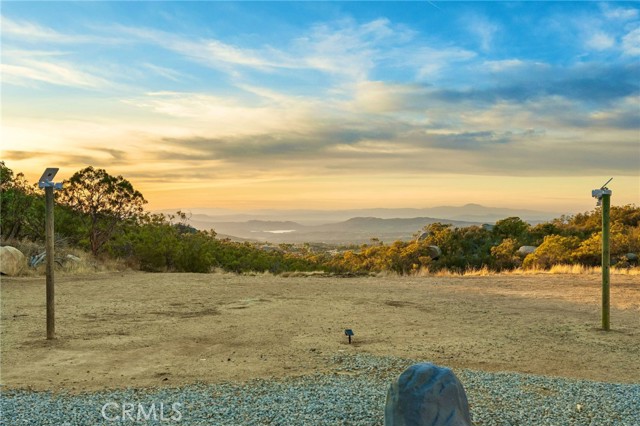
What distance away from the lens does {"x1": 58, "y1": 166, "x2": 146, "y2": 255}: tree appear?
2009 cm

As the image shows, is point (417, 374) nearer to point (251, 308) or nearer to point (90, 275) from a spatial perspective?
point (251, 308)

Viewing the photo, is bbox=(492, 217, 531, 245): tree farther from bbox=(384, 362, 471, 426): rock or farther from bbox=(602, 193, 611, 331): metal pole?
bbox=(384, 362, 471, 426): rock

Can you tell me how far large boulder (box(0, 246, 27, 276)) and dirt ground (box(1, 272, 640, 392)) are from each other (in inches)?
27.1

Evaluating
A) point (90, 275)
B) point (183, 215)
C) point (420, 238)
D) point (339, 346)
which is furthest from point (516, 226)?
point (339, 346)

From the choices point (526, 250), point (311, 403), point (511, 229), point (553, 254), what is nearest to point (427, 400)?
point (311, 403)

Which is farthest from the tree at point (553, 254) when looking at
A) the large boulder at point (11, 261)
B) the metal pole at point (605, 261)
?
the large boulder at point (11, 261)

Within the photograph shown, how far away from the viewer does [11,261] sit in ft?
51.9

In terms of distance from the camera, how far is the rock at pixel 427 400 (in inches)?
164

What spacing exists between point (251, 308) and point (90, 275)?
24.2ft

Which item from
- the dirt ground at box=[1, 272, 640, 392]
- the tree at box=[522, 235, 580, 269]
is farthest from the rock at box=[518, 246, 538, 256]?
the dirt ground at box=[1, 272, 640, 392]

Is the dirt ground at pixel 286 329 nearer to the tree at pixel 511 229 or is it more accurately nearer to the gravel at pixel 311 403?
the gravel at pixel 311 403

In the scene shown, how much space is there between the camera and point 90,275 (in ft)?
55.6

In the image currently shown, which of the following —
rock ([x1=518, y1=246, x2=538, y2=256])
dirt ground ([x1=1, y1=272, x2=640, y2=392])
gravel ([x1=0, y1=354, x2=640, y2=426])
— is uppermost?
rock ([x1=518, y1=246, x2=538, y2=256])

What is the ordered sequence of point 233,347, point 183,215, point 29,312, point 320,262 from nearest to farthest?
point 233,347
point 29,312
point 183,215
point 320,262
